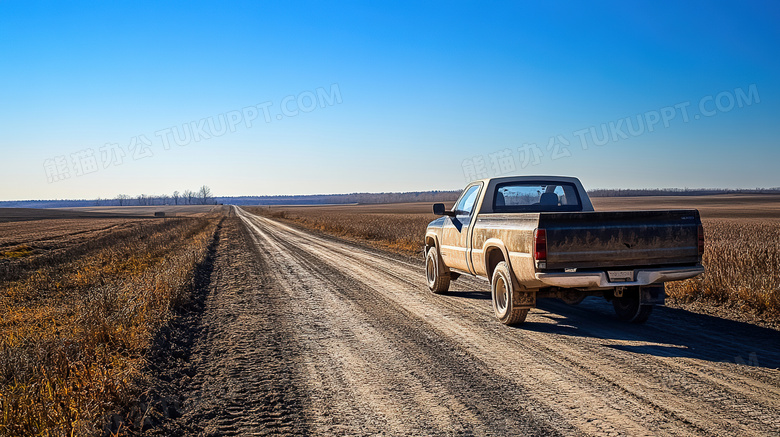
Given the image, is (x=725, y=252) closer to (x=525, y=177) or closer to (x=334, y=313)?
(x=525, y=177)

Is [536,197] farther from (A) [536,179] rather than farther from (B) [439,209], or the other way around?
(B) [439,209]

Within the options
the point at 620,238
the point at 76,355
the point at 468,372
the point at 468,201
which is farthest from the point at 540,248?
the point at 76,355

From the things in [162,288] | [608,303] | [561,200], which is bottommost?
[608,303]

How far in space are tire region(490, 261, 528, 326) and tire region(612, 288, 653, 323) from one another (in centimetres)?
160

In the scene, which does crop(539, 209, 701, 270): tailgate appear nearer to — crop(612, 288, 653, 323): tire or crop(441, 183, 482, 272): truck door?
crop(612, 288, 653, 323): tire

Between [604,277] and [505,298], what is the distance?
150cm

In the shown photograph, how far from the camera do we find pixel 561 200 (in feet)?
27.8

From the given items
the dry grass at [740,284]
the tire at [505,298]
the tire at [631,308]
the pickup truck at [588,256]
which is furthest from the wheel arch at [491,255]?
the dry grass at [740,284]

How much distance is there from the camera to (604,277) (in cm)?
602

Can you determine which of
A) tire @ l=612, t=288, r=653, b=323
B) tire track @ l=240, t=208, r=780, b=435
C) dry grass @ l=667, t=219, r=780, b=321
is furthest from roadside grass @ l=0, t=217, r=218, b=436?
dry grass @ l=667, t=219, r=780, b=321

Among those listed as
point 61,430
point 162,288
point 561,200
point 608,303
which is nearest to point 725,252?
point 608,303

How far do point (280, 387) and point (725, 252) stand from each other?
35.1 feet

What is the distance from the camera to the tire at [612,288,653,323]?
6.98 meters

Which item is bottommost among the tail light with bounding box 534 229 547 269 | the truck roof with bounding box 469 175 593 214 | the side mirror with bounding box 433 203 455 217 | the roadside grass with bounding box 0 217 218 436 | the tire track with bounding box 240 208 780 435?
the tire track with bounding box 240 208 780 435
